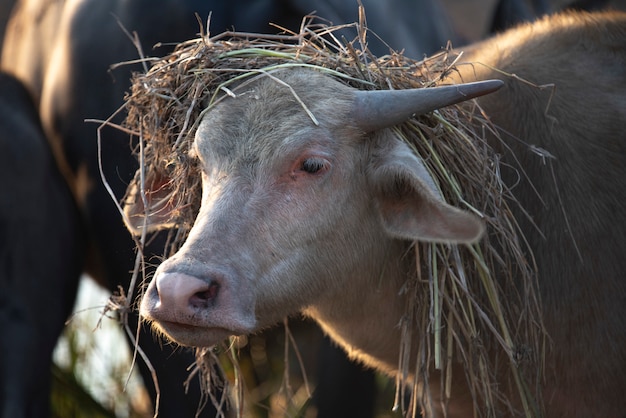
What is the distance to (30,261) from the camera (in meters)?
4.50

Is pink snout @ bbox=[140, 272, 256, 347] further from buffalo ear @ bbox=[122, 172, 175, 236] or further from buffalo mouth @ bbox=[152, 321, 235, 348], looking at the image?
buffalo ear @ bbox=[122, 172, 175, 236]

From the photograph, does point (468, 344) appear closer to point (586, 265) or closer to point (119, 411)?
point (586, 265)

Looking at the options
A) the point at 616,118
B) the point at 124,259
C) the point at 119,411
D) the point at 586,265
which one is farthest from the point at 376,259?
the point at 119,411

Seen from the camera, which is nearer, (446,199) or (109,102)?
(446,199)

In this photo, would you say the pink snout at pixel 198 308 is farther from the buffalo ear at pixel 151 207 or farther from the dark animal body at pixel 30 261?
the dark animal body at pixel 30 261

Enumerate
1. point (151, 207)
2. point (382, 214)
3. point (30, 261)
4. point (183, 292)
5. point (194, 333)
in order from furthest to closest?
point (30, 261)
point (151, 207)
point (382, 214)
point (194, 333)
point (183, 292)

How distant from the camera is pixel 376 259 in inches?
124

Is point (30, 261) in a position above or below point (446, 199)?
below

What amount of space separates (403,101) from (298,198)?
44 cm

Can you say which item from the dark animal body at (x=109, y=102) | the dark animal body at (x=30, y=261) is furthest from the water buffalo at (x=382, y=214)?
the dark animal body at (x=30, y=261)

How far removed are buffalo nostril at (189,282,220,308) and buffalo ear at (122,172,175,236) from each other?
0.71 m

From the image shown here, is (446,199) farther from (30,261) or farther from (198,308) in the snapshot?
(30,261)

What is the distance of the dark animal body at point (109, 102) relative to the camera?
4.42 meters

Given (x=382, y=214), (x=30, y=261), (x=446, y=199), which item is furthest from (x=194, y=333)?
(x=30, y=261)
